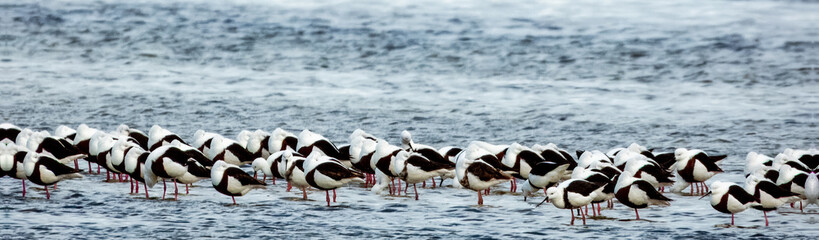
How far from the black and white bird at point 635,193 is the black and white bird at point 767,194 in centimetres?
92

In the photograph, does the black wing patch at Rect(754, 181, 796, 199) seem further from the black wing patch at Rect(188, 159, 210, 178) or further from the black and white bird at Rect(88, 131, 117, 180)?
the black and white bird at Rect(88, 131, 117, 180)

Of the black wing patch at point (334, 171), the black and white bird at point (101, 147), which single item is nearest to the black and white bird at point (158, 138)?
the black and white bird at point (101, 147)

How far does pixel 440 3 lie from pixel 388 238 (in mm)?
23839

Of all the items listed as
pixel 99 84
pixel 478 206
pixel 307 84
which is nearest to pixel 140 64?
pixel 99 84

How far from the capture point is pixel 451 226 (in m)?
11.6

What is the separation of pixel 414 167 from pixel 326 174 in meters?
1.09

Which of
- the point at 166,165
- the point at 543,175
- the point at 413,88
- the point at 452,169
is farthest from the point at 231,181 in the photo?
the point at 413,88

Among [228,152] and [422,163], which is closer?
[422,163]

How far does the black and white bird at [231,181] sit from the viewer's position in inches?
500

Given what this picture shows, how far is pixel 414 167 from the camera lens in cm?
1332

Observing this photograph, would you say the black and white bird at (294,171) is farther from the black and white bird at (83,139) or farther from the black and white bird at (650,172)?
the black and white bird at (650,172)

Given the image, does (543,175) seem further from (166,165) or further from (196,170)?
(166,165)

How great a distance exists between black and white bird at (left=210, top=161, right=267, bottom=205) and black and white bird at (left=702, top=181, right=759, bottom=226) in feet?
16.3

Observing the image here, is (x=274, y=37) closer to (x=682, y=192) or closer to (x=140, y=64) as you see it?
(x=140, y=64)
